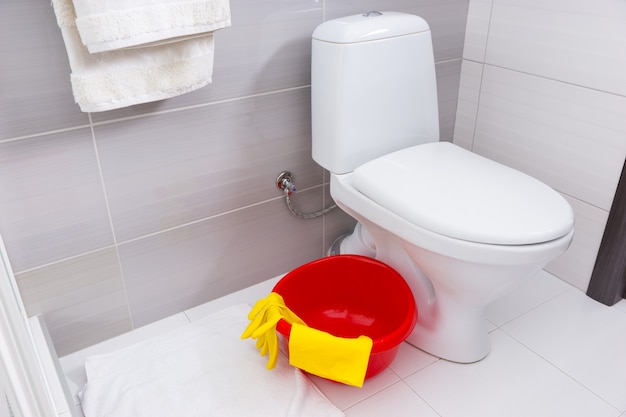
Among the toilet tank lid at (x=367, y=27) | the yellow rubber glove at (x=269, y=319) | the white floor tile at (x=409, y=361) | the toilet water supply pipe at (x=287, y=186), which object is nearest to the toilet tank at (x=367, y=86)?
the toilet tank lid at (x=367, y=27)

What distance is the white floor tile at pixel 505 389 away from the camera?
117 centimetres

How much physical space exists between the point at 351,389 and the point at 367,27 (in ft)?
2.69

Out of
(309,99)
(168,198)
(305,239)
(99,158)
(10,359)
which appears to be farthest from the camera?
(305,239)

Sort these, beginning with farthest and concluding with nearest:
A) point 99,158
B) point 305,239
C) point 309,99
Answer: point 305,239
point 309,99
point 99,158

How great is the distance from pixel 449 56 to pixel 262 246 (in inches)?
31.5

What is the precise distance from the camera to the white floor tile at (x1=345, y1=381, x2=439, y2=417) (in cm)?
117

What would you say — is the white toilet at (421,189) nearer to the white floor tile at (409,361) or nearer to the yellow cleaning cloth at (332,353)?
the white floor tile at (409,361)

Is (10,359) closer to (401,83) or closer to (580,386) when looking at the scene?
(401,83)

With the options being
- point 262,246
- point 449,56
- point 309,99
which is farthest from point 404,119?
point 262,246

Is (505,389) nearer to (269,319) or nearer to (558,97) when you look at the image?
(269,319)

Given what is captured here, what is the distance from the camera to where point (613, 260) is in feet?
4.64

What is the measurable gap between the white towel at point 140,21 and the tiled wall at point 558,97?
2.89 ft

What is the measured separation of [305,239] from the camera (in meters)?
1.59

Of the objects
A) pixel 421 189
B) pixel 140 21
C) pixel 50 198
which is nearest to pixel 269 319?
pixel 421 189
